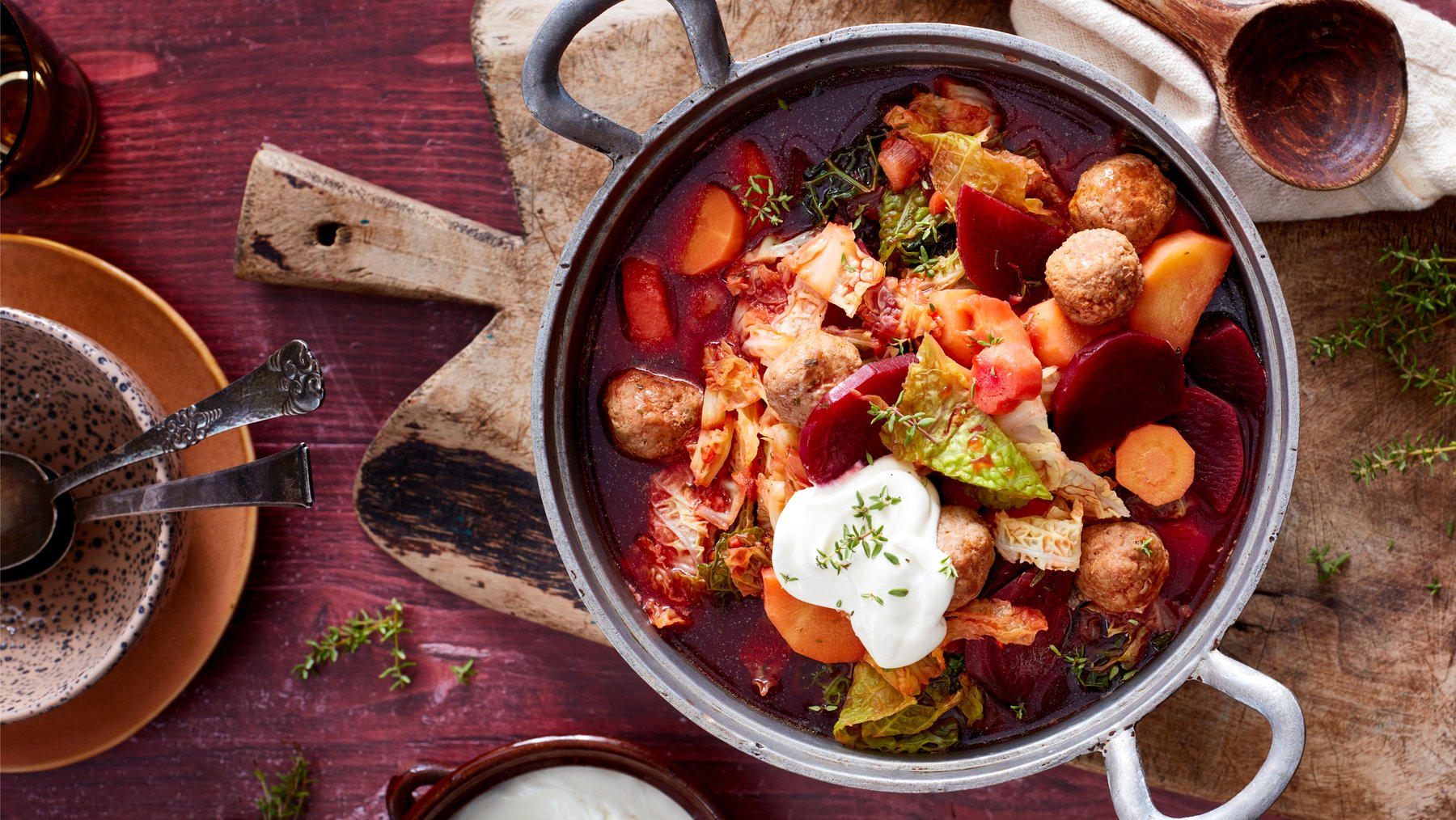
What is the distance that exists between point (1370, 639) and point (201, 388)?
155 inches

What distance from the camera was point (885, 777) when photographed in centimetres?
295

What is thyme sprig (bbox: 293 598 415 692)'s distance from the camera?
3693 millimetres

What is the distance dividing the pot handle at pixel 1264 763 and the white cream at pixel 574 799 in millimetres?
1502

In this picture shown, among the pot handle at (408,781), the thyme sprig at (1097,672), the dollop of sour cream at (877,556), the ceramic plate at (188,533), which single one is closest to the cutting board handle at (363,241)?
the ceramic plate at (188,533)

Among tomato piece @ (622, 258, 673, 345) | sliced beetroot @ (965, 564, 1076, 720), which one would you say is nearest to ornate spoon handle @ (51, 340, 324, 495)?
tomato piece @ (622, 258, 673, 345)

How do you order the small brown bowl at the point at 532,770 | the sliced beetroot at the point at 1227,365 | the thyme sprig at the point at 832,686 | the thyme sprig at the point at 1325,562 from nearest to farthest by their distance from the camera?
the sliced beetroot at the point at 1227,365 < the thyme sprig at the point at 832,686 < the thyme sprig at the point at 1325,562 < the small brown bowl at the point at 532,770

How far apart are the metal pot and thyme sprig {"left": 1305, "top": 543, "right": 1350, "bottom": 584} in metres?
0.53

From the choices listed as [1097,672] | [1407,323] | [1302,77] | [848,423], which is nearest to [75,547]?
[848,423]

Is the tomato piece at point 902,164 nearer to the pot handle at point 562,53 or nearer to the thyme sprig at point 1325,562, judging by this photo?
the pot handle at point 562,53

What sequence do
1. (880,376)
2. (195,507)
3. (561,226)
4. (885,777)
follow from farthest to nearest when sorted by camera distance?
(561,226) < (195,507) < (885,777) < (880,376)

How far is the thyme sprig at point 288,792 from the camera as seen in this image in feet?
12.2

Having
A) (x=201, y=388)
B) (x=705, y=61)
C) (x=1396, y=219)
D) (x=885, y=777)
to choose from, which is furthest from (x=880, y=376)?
(x=201, y=388)

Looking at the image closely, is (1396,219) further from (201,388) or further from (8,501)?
(8,501)

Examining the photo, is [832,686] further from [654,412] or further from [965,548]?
[654,412]
